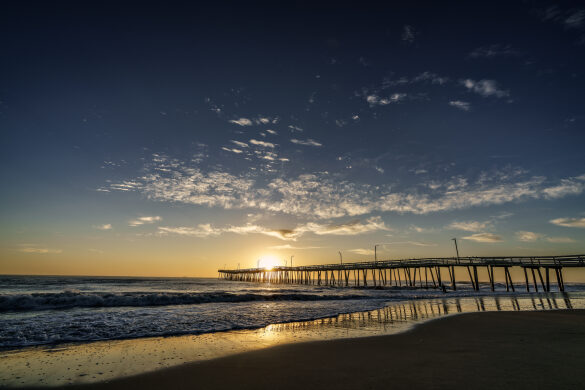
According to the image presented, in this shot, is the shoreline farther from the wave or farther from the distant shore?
the wave

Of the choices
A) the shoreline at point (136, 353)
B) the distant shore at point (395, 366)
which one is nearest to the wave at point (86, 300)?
the shoreline at point (136, 353)

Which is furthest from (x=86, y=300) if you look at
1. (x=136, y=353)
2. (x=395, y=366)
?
(x=395, y=366)

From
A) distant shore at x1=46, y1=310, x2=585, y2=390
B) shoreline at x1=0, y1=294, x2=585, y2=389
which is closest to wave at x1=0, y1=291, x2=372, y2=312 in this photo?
shoreline at x1=0, y1=294, x2=585, y2=389

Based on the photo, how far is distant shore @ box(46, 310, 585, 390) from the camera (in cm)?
409

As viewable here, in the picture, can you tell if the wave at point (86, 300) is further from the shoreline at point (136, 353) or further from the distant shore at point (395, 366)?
the distant shore at point (395, 366)

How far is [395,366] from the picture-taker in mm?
4953

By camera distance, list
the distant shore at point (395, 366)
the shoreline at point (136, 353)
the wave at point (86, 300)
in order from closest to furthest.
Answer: the distant shore at point (395, 366)
the shoreline at point (136, 353)
the wave at point (86, 300)

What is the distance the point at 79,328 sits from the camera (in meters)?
9.57

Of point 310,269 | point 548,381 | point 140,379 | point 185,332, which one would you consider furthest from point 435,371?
point 310,269

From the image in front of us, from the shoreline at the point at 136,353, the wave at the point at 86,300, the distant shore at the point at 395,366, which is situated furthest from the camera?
A: the wave at the point at 86,300

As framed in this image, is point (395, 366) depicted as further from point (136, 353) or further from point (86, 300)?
point (86, 300)

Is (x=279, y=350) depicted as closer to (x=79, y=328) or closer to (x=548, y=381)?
(x=548, y=381)

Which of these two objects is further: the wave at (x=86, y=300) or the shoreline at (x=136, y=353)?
the wave at (x=86, y=300)

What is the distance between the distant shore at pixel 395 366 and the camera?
4090 millimetres
